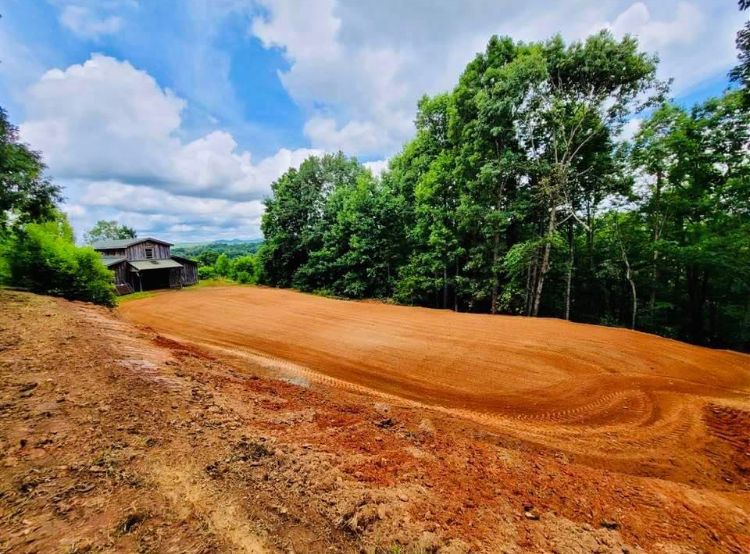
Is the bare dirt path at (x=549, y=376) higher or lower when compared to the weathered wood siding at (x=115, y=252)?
lower

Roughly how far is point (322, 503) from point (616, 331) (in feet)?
36.9

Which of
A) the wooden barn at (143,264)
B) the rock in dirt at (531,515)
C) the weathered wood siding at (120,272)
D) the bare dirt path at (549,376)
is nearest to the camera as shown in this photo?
the rock in dirt at (531,515)

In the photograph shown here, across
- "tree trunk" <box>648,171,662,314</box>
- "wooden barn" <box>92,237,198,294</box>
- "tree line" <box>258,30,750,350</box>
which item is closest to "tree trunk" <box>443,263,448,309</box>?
"tree line" <box>258,30,750,350</box>

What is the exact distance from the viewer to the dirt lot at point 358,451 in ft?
6.19

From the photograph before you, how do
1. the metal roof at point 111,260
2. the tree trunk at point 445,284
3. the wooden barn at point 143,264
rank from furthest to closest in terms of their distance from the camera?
the wooden barn at point 143,264, the metal roof at point 111,260, the tree trunk at point 445,284

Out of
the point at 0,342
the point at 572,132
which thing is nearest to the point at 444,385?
the point at 0,342

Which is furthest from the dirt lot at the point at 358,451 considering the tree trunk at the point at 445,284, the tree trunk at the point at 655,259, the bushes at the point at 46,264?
the tree trunk at the point at 445,284

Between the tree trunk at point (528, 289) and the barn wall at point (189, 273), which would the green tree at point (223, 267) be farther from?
the tree trunk at point (528, 289)

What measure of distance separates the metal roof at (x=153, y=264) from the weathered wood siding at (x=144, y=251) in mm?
582

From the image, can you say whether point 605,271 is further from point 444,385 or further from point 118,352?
point 118,352

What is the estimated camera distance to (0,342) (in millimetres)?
4613

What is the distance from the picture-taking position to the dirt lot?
189 cm

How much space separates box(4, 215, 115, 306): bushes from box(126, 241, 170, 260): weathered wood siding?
15.9 meters

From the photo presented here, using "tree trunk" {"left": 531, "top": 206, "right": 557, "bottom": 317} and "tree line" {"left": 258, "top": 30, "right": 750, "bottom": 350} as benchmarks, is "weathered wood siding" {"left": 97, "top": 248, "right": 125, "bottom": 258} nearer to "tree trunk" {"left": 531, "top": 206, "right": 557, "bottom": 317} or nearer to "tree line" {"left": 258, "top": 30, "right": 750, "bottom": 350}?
"tree line" {"left": 258, "top": 30, "right": 750, "bottom": 350}
